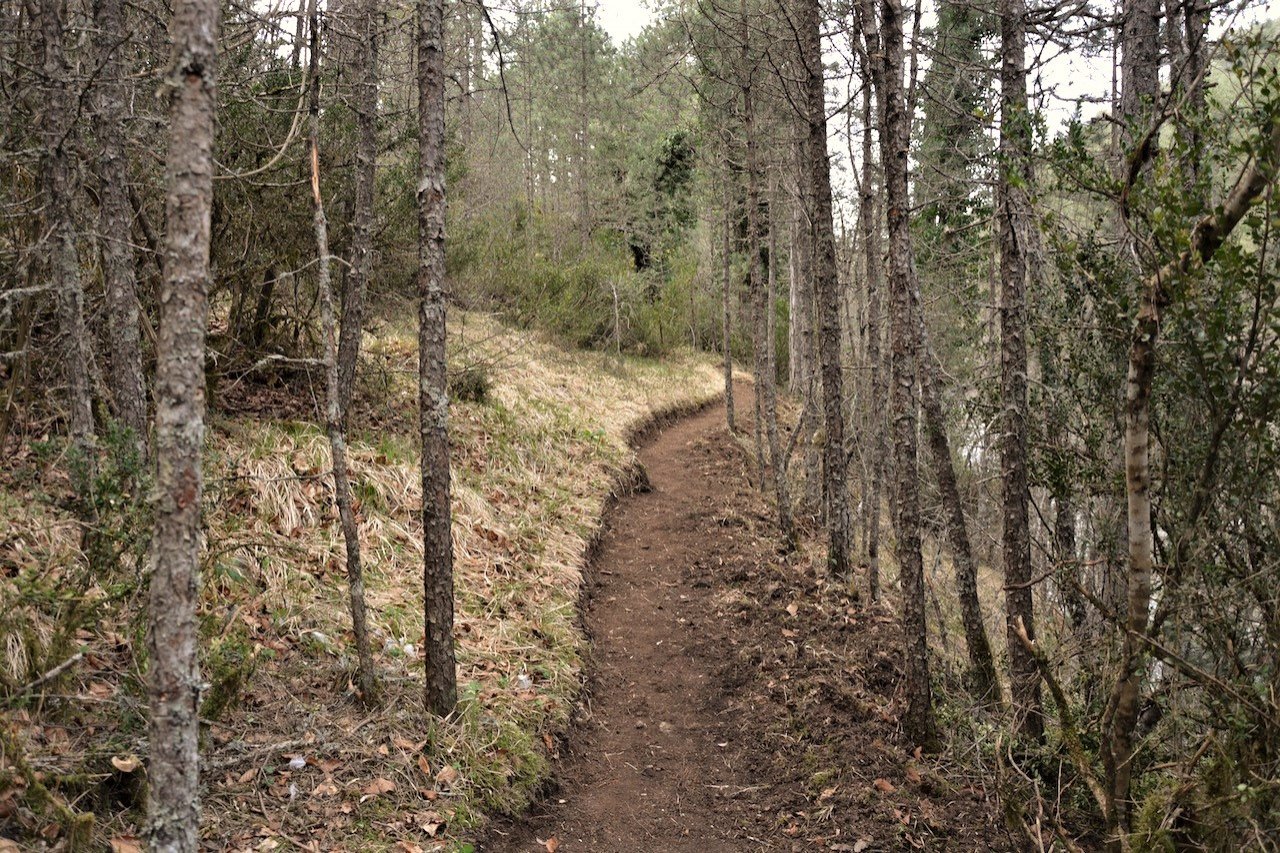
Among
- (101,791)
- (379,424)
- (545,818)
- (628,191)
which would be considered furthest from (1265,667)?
(628,191)

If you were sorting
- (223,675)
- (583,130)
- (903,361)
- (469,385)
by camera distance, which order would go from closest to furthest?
(223,675) < (903,361) < (469,385) < (583,130)

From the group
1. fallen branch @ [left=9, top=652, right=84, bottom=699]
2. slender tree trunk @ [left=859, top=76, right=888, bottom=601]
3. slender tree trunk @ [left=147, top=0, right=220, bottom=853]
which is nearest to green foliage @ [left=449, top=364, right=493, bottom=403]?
slender tree trunk @ [left=859, top=76, right=888, bottom=601]

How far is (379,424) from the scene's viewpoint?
9.08 m

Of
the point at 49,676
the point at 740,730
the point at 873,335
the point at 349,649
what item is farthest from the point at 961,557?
the point at 49,676

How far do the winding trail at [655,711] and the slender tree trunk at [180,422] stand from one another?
2493 mm

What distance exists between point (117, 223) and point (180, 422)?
3090 mm

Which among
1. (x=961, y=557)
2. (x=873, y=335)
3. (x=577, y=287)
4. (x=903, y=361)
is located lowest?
(x=961, y=557)

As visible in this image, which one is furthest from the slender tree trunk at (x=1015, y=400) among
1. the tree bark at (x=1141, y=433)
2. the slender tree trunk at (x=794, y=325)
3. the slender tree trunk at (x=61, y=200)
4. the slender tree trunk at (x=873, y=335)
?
the slender tree trunk at (x=794, y=325)

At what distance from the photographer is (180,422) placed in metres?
2.63

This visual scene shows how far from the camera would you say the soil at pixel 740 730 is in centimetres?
504

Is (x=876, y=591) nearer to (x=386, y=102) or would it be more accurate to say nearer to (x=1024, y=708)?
(x=1024, y=708)

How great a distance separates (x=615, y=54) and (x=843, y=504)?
21205 mm

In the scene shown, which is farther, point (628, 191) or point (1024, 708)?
point (628, 191)

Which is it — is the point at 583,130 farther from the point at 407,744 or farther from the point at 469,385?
the point at 407,744
